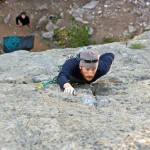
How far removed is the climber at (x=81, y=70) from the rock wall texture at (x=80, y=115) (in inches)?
7.0

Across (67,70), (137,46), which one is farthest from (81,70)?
(137,46)


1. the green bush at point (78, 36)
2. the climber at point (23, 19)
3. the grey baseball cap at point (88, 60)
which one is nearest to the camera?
the grey baseball cap at point (88, 60)

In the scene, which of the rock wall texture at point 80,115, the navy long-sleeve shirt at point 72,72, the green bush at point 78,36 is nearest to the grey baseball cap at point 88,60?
the navy long-sleeve shirt at point 72,72

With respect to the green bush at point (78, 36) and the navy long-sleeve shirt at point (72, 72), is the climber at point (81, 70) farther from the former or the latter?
the green bush at point (78, 36)

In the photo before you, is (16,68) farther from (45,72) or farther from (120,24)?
(120,24)

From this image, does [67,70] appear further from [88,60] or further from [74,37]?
[74,37]

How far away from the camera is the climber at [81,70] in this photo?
541 centimetres

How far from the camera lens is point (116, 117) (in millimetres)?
4691

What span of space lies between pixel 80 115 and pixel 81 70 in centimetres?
98

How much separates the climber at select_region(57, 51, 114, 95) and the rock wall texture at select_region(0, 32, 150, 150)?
178 mm

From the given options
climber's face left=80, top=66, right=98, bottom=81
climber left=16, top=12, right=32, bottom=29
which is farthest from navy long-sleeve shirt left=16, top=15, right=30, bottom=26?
climber's face left=80, top=66, right=98, bottom=81

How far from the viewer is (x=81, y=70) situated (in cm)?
563

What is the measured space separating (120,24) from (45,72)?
405 inches

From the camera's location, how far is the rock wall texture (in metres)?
4.04
